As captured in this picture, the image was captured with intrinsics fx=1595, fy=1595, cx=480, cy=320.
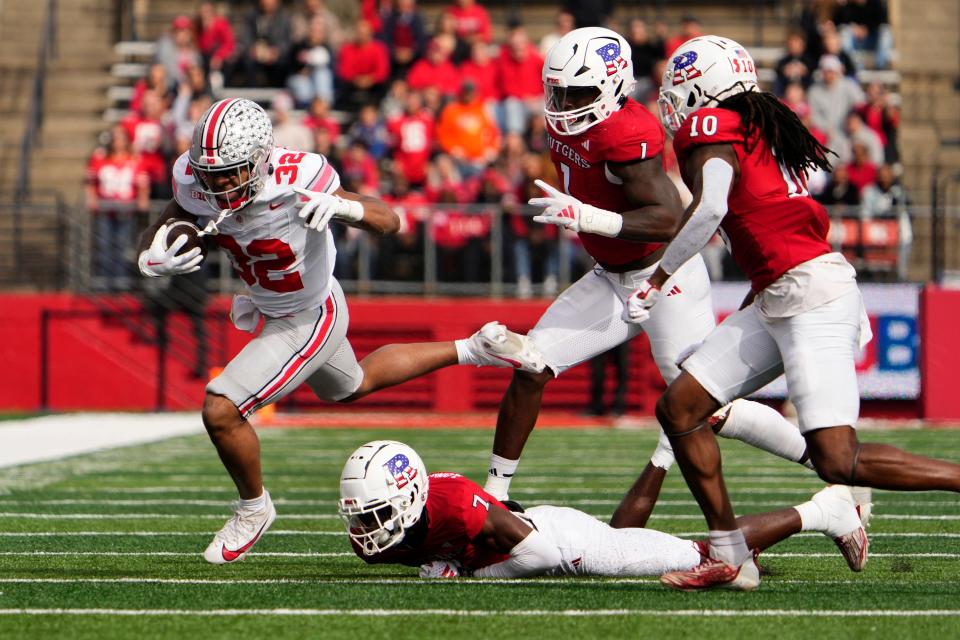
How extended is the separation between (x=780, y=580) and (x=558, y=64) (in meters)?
2.26

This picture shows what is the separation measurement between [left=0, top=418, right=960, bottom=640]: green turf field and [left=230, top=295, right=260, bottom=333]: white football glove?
963mm

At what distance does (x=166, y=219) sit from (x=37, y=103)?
1389cm

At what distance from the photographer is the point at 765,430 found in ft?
20.4

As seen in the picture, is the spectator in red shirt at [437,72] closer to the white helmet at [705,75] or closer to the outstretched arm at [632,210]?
the outstretched arm at [632,210]

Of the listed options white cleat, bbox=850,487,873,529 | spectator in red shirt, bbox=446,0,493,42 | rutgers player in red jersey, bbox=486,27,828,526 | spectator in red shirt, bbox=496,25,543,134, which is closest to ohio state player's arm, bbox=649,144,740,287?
rutgers player in red jersey, bbox=486,27,828,526

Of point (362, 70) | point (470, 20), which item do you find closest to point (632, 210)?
point (362, 70)

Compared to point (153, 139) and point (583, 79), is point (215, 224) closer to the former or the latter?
point (583, 79)

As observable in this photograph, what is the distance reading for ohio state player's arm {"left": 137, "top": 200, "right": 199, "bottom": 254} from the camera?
6.29 m

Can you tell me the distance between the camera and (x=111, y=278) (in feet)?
51.9

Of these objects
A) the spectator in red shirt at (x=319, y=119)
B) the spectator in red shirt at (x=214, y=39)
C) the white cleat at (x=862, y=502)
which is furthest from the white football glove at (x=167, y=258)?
the spectator in red shirt at (x=214, y=39)

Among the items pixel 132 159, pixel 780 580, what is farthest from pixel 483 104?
pixel 780 580

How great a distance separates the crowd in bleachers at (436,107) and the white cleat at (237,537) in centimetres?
872

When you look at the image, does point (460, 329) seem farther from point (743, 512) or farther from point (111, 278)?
point (743, 512)

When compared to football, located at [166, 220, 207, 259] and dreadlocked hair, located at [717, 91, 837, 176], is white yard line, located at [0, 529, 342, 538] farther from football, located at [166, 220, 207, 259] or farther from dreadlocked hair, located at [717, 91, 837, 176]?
dreadlocked hair, located at [717, 91, 837, 176]
